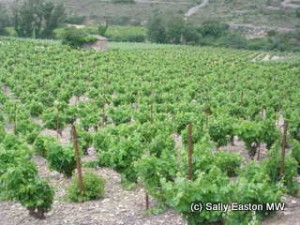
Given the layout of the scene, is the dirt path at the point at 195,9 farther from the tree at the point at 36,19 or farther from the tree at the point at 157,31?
the tree at the point at 36,19

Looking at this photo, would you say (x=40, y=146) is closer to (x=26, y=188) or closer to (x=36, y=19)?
(x=26, y=188)

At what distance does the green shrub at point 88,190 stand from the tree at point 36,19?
7593 cm

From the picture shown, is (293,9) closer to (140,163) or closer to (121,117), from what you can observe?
(121,117)

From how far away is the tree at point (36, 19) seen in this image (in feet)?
286

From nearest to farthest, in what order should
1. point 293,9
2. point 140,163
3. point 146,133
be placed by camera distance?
point 140,163, point 146,133, point 293,9

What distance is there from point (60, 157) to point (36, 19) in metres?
77.6

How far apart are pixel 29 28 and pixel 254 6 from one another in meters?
66.5

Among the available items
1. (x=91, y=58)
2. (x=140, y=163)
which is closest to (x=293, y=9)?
(x=91, y=58)

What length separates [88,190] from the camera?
13703 millimetres

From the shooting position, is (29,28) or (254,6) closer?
(29,28)

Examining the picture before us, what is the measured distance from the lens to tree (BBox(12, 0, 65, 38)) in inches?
3428

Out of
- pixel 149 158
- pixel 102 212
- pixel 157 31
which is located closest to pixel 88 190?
pixel 102 212

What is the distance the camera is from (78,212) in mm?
13008

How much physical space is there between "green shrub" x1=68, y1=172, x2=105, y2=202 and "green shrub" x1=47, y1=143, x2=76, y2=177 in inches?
41.2
